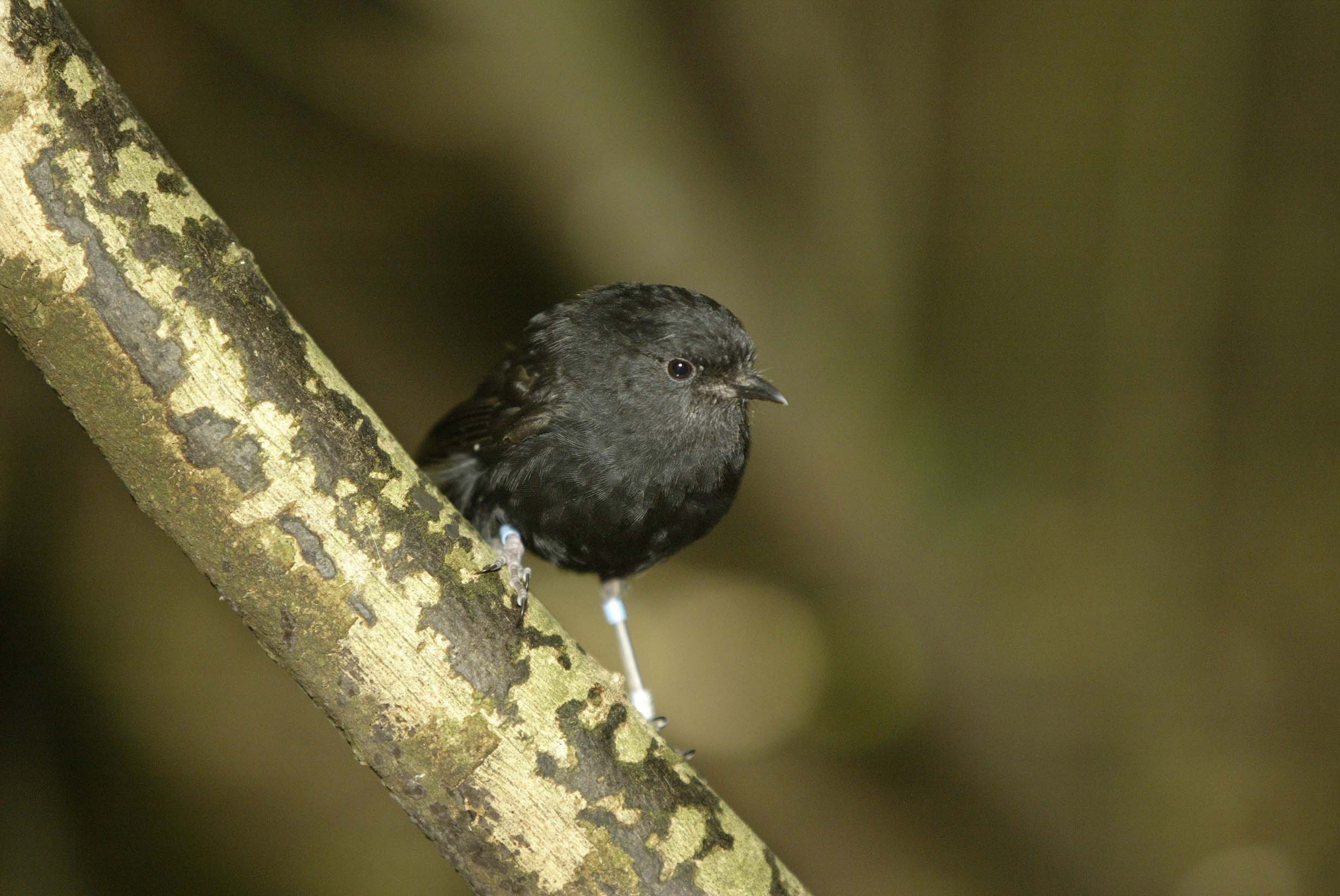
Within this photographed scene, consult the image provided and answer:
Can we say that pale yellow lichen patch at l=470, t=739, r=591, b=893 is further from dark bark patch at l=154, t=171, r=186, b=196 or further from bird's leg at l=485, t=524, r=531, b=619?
dark bark patch at l=154, t=171, r=186, b=196

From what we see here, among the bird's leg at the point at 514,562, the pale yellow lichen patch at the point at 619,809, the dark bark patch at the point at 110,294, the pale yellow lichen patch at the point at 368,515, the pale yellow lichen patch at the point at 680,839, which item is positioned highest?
the dark bark patch at the point at 110,294

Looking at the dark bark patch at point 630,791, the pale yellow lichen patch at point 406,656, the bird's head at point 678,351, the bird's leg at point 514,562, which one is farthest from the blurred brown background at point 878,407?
the pale yellow lichen patch at point 406,656

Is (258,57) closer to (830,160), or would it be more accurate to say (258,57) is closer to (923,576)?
(830,160)

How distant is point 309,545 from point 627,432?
116 cm

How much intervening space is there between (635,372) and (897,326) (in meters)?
2.65

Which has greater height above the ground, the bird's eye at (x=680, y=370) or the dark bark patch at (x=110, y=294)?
the dark bark patch at (x=110, y=294)

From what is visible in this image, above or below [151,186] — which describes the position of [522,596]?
below

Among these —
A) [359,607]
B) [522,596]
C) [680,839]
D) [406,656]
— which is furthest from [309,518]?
[680,839]

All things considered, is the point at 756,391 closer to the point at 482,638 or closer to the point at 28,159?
the point at 482,638

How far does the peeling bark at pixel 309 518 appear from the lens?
1.89m

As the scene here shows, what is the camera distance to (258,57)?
18.6 feet

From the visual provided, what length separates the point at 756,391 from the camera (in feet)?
10.4

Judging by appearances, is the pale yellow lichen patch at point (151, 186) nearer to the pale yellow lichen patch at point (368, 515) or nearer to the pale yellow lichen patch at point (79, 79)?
the pale yellow lichen patch at point (79, 79)

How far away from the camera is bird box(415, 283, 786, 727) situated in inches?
120
